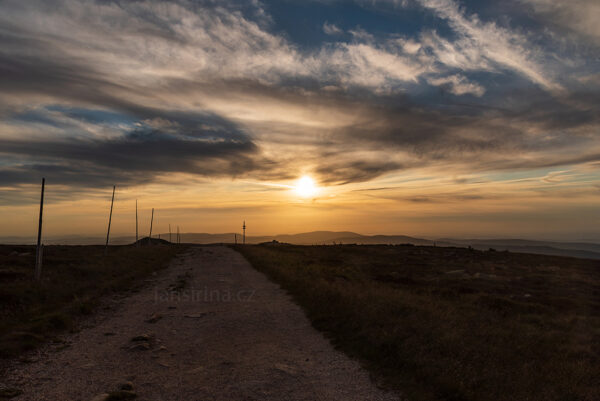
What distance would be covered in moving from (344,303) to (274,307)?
316 centimetres

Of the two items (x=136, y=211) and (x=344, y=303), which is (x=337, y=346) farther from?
(x=136, y=211)

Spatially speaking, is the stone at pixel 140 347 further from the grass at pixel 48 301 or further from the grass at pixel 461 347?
the grass at pixel 461 347

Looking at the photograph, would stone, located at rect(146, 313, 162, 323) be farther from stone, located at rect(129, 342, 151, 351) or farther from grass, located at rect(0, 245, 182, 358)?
stone, located at rect(129, 342, 151, 351)

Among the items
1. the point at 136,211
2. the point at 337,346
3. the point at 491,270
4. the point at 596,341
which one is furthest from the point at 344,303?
the point at 136,211

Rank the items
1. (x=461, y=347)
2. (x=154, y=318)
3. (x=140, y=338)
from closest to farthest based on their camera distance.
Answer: (x=461, y=347)
(x=140, y=338)
(x=154, y=318)

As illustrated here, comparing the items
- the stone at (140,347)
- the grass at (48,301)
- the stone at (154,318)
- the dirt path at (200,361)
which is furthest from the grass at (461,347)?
the grass at (48,301)

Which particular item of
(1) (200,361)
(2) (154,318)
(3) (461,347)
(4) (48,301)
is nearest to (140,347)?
(1) (200,361)

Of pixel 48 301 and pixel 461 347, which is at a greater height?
pixel 48 301

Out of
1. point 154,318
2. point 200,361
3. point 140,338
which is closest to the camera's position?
point 200,361

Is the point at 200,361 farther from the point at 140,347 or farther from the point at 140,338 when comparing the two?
the point at 140,338

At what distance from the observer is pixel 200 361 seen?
908 cm

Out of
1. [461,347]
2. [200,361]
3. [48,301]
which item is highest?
[48,301]

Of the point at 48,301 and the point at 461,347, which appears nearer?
the point at 461,347

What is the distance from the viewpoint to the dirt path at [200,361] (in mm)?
7250
